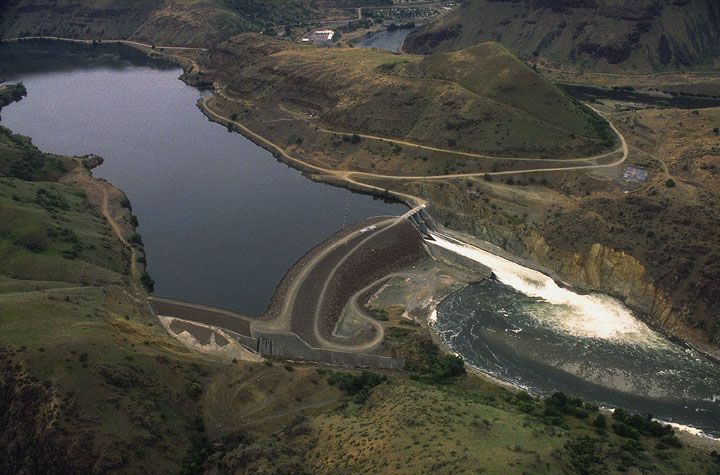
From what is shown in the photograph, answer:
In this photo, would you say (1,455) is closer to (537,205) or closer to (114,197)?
(114,197)

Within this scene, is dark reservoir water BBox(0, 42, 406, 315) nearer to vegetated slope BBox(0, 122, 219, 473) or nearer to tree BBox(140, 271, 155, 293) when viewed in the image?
tree BBox(140, 271, 155, 293)

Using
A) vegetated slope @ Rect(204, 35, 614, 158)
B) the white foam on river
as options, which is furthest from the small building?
the white foam on river

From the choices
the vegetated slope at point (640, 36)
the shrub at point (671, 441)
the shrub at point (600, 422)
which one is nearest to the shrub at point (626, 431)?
the shrub at point (600, 422)

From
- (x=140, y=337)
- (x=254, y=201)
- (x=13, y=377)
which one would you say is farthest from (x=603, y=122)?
(x=13, y=377)

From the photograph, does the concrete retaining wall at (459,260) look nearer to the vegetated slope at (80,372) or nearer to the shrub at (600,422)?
the shrub at (600,422)

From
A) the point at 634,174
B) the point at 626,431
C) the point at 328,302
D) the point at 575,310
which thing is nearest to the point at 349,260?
the point at 328,302

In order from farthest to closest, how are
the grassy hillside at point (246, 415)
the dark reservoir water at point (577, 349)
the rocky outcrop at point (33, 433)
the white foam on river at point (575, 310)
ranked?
1. the white foam on river at point (575, 310)
2. the dark reservoir water at point (577, 349)
3. the grassy hillside at point (246, 415)
4. the rocky outcrop at point (33, 433)
